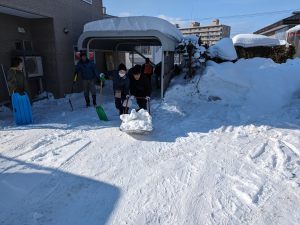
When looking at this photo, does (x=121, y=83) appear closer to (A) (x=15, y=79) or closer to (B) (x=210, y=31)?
(A) (x=15, y=79)

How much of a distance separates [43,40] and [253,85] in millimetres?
7307

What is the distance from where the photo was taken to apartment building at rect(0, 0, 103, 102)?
7645mm

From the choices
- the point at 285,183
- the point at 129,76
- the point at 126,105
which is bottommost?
the point at 285,183

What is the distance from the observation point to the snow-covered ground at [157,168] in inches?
116

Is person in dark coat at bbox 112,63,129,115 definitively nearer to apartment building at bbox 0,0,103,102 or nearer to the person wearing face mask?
the person wearing face mask

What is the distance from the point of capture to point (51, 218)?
2836 mm

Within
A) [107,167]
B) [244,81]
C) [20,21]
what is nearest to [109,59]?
[20,21]

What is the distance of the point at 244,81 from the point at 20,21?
7.64m

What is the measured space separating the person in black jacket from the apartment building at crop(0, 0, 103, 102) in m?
3.69

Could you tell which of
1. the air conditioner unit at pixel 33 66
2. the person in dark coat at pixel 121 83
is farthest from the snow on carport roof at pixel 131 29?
the person in dark coat at pixel 121 83

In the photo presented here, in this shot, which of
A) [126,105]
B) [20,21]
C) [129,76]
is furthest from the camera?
[20,21]

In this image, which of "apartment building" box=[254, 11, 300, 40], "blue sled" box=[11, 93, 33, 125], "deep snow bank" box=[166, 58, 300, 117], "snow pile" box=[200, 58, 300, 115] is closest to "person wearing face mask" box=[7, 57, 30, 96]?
"blue sled" box=[11, 93, 33, 125]

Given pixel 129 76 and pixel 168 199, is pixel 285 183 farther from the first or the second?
pixel 129 76

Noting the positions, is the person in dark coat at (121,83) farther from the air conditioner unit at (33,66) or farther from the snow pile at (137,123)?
the air conditioner unit at (33,66)
